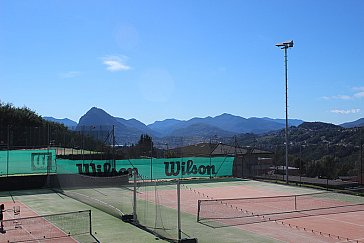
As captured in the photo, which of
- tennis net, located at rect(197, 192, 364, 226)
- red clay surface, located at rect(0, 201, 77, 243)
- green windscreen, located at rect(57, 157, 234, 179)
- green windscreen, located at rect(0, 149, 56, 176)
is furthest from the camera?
green windscreen, located at rect(57, 157, 234, 179)

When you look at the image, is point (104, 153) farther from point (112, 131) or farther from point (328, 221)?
point (328, 221)

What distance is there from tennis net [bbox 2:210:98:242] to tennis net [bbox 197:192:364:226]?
4.42 meters

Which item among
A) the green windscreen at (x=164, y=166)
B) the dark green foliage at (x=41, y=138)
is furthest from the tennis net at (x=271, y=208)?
the dark green foliage at (x=41, y=138)

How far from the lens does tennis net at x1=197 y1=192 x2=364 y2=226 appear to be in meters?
18.1

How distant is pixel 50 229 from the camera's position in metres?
15.7

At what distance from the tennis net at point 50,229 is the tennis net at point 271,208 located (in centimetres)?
442

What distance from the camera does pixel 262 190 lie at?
28.8 metres

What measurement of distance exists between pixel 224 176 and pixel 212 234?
20735 millimetres

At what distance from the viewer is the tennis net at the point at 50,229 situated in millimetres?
14273

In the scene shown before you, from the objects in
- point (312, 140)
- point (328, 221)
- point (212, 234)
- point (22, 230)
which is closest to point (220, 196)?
point (328, 221)

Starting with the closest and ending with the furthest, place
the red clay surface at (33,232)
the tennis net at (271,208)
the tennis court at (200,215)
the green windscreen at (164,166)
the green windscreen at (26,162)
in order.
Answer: the red clay surface at (33,232)
the tennis court at (200,215)
the tennis net at (271,208)
the green windscreen at (26,162)
the green windscreen at (164,166)

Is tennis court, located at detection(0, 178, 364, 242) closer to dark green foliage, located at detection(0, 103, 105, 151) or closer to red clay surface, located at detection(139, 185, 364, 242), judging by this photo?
red clay surface, located at detection(139, 185, 364, 242)

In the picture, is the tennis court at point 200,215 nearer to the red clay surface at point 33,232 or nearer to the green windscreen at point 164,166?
the red clay surface at point 33,232

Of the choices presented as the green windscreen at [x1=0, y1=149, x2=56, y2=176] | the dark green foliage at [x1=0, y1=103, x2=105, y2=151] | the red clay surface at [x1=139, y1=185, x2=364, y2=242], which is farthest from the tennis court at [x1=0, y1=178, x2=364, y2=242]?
the dark green foliage at [x1=0, y1=103, x2=105, y2=151]
